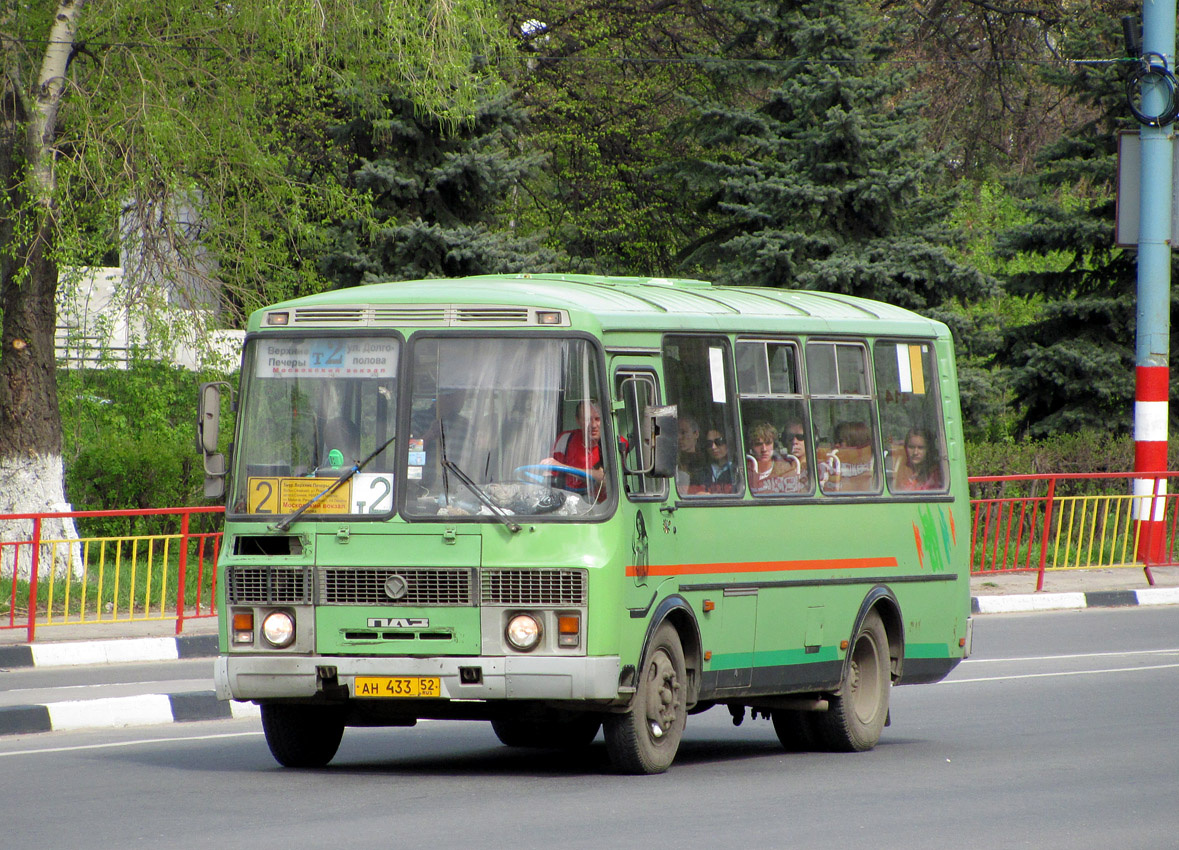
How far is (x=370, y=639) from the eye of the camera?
849 centimetres

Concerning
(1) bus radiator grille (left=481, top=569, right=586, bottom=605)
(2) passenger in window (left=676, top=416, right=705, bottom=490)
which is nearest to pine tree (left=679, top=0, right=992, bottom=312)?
(2) passenger in window (left=676, top=416, right=705, bottom=490)

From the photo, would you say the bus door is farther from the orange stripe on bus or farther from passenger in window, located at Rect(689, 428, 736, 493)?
passenger in window, located at Rect(689, 428, 736, 493)

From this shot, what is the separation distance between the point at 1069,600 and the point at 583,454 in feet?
37.9

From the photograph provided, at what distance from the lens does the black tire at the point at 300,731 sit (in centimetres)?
910

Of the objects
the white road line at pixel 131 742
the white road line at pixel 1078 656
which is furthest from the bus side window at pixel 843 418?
the white road line at pixel 1078 656

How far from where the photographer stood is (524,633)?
328 inches

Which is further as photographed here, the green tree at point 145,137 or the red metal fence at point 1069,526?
the red metal fence at point 1069,526

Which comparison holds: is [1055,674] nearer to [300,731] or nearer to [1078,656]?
[1078,656]

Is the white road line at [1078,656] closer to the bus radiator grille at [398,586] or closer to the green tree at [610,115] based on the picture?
the bus radiator grille at [398,586]

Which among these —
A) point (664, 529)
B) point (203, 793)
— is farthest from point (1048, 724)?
point (203, 793)

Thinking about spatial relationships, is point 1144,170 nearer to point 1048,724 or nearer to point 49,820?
point 1048,724

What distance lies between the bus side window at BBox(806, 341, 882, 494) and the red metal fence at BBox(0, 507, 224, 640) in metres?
6.64

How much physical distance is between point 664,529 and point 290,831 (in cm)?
260

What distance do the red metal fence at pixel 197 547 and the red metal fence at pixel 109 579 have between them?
1 cm
